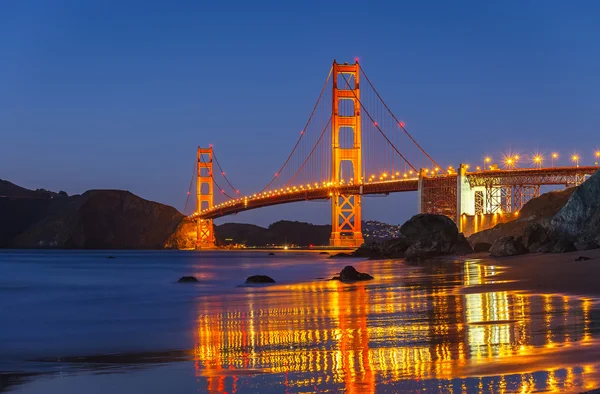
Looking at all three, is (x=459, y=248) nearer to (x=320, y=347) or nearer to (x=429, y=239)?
(x=429, y=239)

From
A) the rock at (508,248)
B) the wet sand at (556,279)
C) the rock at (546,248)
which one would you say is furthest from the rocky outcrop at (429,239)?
the wet sand at (556,279)

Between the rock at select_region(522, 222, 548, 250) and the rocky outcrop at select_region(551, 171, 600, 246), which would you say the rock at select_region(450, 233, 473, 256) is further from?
the rocky outcrop at select_region(551, 171, 600, 246)

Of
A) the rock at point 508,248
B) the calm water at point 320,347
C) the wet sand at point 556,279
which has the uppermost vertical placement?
the rock at point 508,248

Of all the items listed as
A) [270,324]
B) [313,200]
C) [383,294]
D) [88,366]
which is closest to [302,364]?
[88,366]

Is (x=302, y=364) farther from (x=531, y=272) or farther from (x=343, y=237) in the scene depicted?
(x=343, y=237)

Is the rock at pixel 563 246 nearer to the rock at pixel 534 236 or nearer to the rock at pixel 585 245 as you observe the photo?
the rock at pixel 585 245

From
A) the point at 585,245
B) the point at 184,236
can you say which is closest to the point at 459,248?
the point at 585,245
